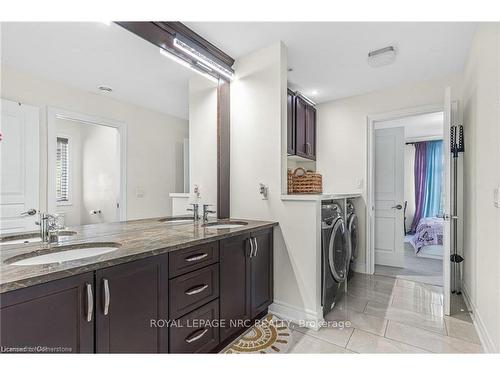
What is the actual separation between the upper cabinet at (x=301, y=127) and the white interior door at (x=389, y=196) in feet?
3.30

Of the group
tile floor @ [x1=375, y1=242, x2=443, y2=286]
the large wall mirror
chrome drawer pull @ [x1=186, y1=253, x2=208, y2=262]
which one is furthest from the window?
tile floor @ [x1=375, y1=242, x2=443, y2=286]

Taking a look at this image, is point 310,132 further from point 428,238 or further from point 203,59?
point 428,238

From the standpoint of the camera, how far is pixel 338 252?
92.9 inches

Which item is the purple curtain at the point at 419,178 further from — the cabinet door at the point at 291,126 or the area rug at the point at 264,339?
the area rug at the point at 264,339

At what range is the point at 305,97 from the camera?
11.1 ft

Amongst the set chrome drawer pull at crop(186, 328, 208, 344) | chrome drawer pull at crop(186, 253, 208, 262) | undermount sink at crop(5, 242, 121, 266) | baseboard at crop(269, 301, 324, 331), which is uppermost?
undermount sink at crop(5, 242, 121, 266)

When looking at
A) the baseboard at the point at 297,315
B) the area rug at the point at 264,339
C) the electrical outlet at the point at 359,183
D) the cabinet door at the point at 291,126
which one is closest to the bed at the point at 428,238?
the electrical outlet at the point at 359,183

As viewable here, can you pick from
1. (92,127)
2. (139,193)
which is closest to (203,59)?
(92,127)

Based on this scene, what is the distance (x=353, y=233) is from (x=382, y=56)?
1956 millimetres

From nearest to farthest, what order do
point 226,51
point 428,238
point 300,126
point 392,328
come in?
point 392,328
point 226,51
point 300,126
point 428,238

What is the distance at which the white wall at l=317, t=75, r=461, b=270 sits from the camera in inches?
117

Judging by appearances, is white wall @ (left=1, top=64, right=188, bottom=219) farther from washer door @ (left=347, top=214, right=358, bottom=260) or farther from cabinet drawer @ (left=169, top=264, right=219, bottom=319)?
washer door @ (left=347, top=214, right=358, bottom=260)

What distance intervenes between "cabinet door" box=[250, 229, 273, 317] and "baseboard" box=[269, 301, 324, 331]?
0.11 m

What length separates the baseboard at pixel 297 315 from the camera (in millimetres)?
1992
